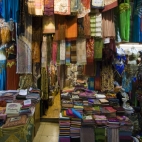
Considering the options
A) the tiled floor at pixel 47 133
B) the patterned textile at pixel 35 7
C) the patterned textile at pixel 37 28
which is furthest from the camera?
the tiled floor at pixel 47 133

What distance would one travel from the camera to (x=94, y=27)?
8.41 feet

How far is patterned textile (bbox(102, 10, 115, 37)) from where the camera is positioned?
2641 millimetres

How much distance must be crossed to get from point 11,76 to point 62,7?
1.75 metres

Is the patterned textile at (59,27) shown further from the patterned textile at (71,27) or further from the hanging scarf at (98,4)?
the hanging scarf at (98,4)

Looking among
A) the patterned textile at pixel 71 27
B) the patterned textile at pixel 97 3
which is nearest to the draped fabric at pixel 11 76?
the patterned textile at pixel 71 27

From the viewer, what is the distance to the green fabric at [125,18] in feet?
8.17

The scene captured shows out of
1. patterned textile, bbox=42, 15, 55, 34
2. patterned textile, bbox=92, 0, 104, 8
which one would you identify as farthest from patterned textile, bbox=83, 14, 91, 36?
patterned textile, bbox=42, 15, 55, 34

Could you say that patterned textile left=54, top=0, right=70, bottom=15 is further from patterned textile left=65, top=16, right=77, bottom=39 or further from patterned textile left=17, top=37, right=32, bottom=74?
patterned textile left=17, top=37, right=32, bottom=74

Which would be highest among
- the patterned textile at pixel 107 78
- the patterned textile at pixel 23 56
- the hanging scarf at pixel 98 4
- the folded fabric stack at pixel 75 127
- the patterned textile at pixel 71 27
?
the hanging scarf at pixel 98 4

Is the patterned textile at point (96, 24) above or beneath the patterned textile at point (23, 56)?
above

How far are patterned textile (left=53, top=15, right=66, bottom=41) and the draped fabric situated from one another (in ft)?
3.91

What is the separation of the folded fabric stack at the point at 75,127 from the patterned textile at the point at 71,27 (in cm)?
131

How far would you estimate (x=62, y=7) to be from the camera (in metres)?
2.29

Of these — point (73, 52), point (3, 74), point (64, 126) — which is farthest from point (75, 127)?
point (3, 74)
